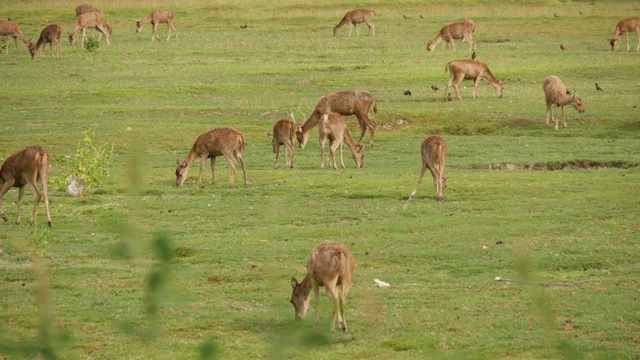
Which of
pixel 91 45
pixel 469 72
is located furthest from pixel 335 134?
pixel 91 45

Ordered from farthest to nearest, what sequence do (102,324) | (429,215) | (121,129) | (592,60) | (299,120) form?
(592,60)
(299,120)
(121,129)
(429,215)
(102,324)

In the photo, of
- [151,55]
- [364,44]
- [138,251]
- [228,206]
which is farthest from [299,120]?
[138,251]

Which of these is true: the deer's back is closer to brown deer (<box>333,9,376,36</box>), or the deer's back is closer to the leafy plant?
A: the leafy plant

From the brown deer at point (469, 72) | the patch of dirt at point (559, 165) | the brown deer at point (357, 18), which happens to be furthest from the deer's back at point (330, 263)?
the brown deer at point (357, 18)

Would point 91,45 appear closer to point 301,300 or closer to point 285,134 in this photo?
point 285,134

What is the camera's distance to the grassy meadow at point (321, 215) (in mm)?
10211

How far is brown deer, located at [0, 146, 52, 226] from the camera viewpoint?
15672 mm

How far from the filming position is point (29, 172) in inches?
621

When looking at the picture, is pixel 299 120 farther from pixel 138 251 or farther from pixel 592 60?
pixel 138 251

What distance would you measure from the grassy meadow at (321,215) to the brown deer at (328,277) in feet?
1.04

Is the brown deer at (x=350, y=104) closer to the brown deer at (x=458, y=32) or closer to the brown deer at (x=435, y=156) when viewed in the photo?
the brown deer at (x=435, y=156)

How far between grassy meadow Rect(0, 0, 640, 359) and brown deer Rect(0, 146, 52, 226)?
23.7 inches

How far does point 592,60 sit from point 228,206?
22233 millimetres

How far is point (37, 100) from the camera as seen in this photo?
2905cm
